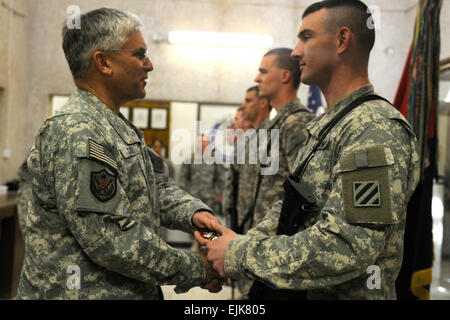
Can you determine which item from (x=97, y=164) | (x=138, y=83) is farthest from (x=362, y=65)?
(x=97, y=164)

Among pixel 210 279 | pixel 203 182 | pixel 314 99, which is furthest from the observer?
pixel 203 182

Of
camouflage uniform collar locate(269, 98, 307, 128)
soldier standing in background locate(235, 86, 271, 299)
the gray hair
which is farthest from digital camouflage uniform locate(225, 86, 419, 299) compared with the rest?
soldier standing in background locate(235, 86, 271, 299)

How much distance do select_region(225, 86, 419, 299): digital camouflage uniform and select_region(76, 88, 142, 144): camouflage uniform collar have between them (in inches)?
18.4

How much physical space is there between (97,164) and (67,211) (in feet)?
0.49

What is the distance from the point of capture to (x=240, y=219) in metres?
3.05

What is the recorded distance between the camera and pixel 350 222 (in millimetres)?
1023

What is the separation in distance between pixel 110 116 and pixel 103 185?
0.29 m
